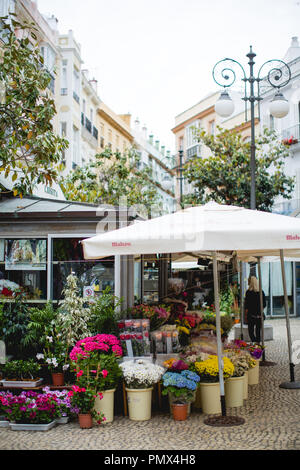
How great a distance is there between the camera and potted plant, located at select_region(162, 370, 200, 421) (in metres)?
7.07

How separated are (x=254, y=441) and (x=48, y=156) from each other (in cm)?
535

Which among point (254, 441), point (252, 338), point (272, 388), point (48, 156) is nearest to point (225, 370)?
point (254, 441)

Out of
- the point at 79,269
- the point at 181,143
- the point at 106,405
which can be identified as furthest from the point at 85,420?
the point at 181,143

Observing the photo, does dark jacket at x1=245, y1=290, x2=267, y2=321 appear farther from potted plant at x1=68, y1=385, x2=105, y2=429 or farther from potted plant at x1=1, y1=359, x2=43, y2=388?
potted plant at x1=68, y1=385, x2=105, y2=429

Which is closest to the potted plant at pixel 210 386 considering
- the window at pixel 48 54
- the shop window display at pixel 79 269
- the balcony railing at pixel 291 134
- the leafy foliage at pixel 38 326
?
the leafy foliage at pixel 38 326

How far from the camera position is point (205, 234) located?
632 cm

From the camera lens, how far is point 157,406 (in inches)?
310

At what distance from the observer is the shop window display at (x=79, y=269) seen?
9.23 m

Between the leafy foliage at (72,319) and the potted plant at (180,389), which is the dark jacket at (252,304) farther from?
the potted plant at (180,389)

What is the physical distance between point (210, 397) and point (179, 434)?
1.06m

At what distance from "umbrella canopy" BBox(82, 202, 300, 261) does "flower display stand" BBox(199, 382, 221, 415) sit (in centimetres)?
192

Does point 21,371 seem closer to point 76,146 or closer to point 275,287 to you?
point 275,287

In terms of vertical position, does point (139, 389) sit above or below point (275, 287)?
below
